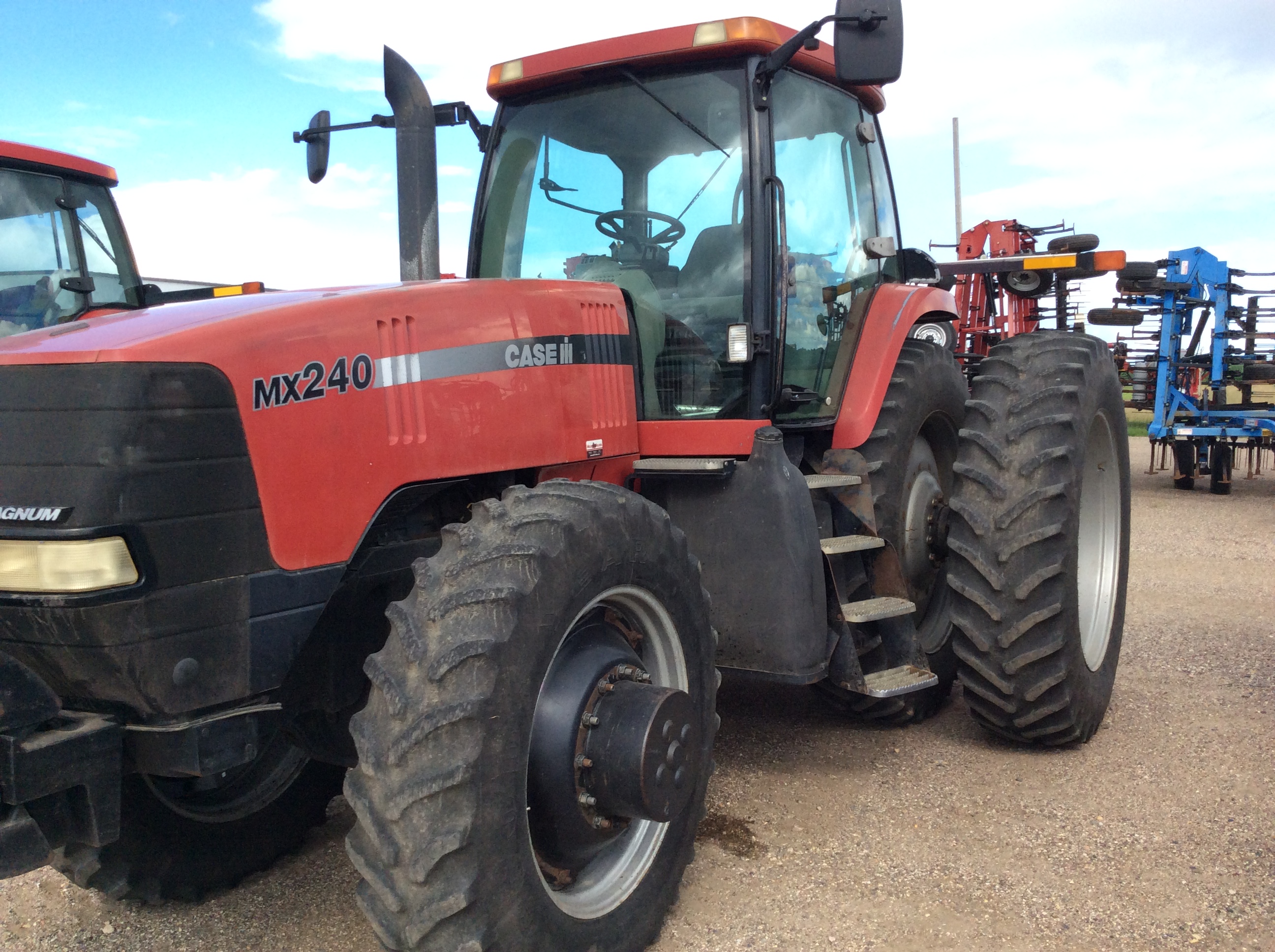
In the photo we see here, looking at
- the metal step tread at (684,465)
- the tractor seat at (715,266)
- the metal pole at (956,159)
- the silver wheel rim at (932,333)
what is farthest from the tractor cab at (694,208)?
the metal pole at (956,159)

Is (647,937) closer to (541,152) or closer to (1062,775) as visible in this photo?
(1062,775)

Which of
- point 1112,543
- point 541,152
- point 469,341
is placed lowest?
point 1112,543

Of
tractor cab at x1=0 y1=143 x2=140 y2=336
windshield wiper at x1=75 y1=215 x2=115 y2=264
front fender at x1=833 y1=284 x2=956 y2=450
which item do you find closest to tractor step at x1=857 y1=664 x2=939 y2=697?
→ front fender at x1=833 y1=284 x2=956 y2=450

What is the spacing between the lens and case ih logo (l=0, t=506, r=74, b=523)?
187cm

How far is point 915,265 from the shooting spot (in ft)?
14.8

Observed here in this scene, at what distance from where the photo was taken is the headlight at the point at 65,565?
1874 mm

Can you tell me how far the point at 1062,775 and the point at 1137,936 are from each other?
1094 mm

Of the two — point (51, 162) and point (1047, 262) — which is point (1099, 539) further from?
point (51, 162)

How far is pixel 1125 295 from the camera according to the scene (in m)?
12.8

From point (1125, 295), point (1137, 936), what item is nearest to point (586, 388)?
point (1137, 936)

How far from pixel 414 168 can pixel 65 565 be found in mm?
1615

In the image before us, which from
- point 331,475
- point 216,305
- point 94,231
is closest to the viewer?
point 331,475

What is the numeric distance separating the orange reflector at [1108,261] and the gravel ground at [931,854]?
6.43ft

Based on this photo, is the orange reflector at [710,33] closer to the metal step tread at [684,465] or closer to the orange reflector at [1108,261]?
the metal step tread at [684,465]
